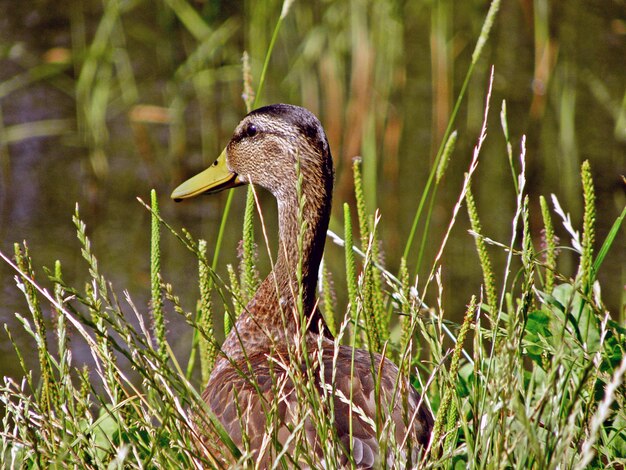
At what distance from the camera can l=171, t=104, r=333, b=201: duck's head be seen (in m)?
2.92

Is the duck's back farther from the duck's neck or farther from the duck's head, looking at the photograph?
the duck's head

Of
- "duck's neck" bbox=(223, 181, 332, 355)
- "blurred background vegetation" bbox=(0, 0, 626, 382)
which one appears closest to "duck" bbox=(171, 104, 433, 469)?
"duck's neck" bbox=(223, 181, 332, 355)

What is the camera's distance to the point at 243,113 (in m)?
6.12

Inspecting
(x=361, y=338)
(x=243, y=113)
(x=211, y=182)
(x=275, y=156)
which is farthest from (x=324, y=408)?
(x=243, y=113)

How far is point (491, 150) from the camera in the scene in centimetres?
613

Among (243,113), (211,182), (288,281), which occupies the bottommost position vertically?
(243,113)

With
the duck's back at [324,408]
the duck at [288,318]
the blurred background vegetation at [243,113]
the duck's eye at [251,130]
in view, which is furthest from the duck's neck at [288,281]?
the blurred background vegetation at [243,113]

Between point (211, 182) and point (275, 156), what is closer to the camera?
point (275, 156)

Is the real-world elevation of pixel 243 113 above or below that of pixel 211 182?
below

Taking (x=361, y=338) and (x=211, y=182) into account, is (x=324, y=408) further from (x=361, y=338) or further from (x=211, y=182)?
(x=211, y=182)

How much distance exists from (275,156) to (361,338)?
0.68 metres

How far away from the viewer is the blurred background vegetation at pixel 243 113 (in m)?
5.14

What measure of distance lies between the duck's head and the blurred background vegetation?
54.9 inches

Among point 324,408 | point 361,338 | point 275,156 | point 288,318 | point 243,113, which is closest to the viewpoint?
point 324,408
